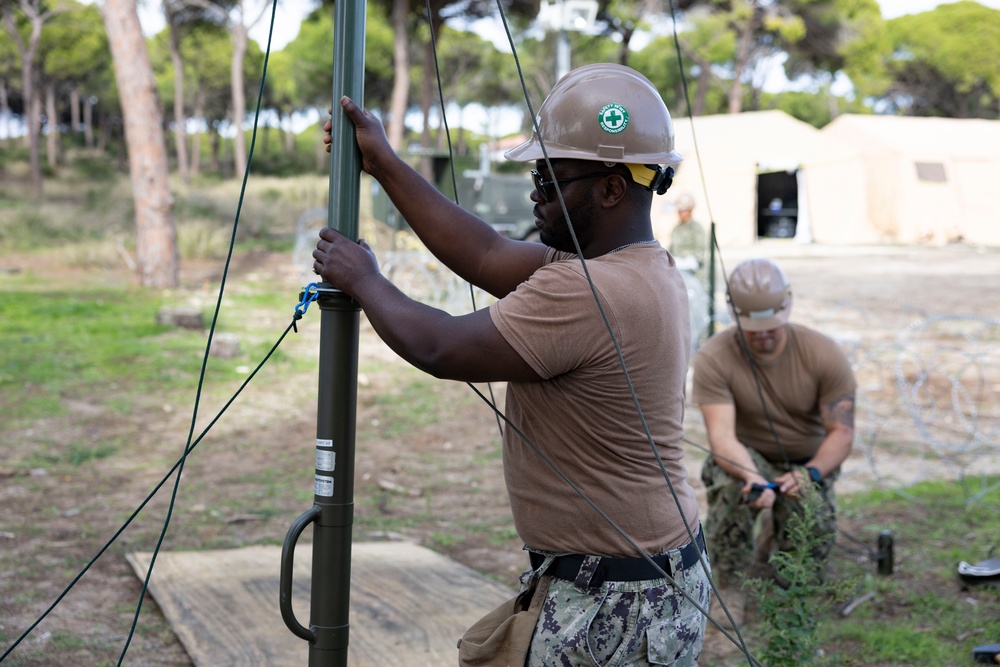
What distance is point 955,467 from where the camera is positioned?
719 cm

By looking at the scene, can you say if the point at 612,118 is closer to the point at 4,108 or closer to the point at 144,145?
the point at 144,145

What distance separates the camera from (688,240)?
11.2 meters

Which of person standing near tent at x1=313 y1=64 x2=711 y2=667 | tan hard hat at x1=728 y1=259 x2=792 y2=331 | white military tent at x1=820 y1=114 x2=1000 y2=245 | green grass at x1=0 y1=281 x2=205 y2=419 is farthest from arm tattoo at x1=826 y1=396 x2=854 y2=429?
white military tent at x1=820 y1=114 x2=1000 y2=245

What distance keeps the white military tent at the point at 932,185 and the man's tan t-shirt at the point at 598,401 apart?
2613 cm

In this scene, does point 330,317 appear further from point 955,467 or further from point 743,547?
point 955,467

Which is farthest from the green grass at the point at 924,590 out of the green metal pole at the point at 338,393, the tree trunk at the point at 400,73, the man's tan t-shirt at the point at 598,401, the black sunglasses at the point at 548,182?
the tree trunk at the point at 400,73

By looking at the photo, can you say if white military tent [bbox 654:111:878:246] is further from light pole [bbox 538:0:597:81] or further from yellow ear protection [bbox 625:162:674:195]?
yellow ear protection [bbox 625:162:674:195]

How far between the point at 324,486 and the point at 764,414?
298 cm

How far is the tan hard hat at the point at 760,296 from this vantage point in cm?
442

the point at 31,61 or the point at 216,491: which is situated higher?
the point at 31,61

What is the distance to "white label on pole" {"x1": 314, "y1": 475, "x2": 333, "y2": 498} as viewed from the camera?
2232mm

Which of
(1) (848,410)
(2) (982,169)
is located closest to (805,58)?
(2) (982,169)

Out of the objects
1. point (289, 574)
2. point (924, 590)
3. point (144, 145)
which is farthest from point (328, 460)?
point (144, 145)

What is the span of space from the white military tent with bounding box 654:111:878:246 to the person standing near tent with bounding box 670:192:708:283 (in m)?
13.1
